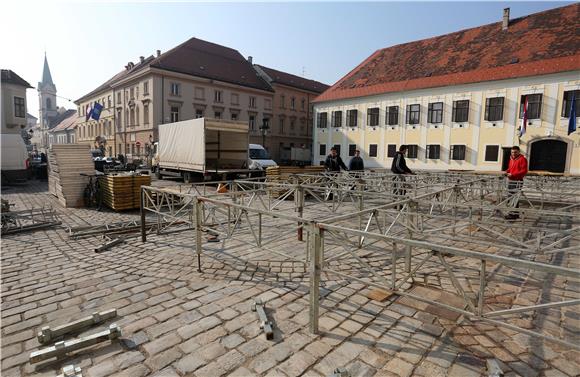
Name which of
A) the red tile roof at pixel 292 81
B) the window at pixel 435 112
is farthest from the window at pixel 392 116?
the red tile roof at pixel 292 81

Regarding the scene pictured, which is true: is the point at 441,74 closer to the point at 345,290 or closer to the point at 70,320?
the point at 345,290

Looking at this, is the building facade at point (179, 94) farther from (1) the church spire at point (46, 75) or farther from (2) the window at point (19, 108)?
(1) the church spire at point (46, 75)

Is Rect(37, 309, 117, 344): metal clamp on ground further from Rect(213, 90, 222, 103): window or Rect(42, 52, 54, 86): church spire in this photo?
Rect(42, 52, 54, 86): church spire

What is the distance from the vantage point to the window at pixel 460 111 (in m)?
27.1

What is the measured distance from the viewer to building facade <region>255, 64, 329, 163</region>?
4669 centimetres

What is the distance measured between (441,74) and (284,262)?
29.0m

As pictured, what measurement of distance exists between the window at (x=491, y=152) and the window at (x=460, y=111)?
2.99 m

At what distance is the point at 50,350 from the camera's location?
3.16m

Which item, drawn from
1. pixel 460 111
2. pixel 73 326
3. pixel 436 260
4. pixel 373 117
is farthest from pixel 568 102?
pixel 73 326

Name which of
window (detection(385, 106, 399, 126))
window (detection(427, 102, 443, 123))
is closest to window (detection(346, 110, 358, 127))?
window (detection(385, 106, 399, 126))

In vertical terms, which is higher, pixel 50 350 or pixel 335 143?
pixel 335 143

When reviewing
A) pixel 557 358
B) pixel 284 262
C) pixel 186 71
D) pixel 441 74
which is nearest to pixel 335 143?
pixel 441 74

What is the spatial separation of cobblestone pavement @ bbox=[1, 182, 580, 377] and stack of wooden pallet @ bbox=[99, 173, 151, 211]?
5.03 metres

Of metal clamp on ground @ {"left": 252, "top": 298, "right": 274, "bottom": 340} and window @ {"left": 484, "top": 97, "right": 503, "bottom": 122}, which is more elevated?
window @ {"left": 484, "top": 97, "right": 503, "bottom": 122}
